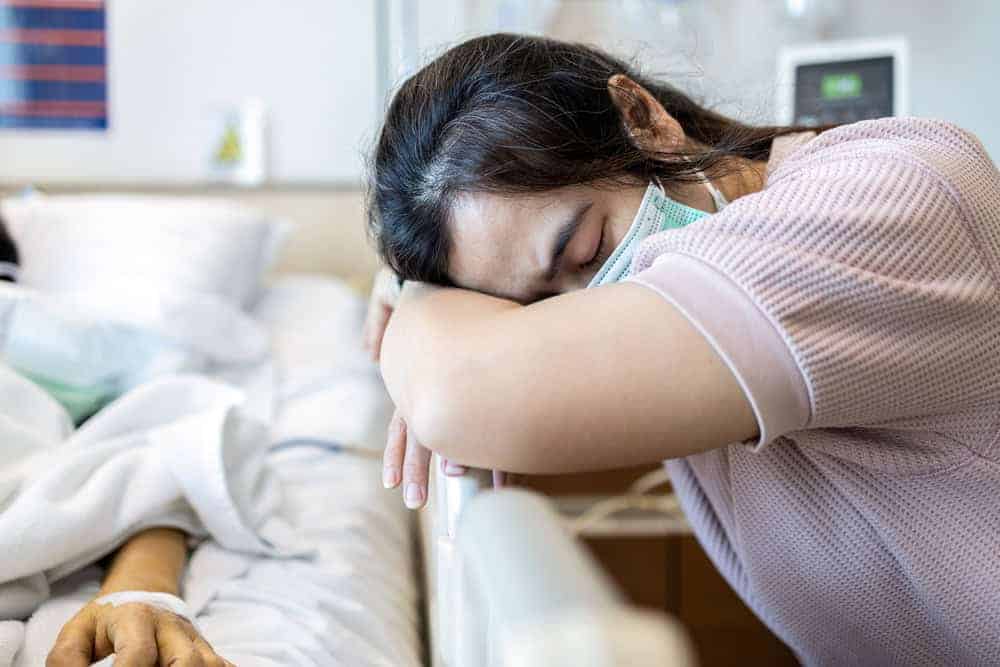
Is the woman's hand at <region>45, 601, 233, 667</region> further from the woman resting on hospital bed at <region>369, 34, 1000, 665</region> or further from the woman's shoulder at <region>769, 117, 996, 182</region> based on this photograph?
the woman's shoulder at <region>769, 117, 996, 182</region>

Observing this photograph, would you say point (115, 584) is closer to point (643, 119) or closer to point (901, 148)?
point (643, 119)

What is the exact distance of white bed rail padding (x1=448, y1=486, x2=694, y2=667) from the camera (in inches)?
11.2

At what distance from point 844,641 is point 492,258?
0.42m

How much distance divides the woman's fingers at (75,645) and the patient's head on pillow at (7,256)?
3.19 ft

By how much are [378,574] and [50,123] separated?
1743 millimetres

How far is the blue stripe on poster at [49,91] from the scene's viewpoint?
2.31 meters

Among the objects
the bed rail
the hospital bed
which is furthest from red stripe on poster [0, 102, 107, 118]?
the bed rail

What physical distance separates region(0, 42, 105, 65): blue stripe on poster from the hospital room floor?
4.67 ft

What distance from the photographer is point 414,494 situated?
0.79 meters

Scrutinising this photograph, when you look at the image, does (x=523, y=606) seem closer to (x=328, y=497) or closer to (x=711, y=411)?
(x=711, y=411)

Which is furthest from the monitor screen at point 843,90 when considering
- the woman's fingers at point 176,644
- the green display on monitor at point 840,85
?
the woman's fingers at point 176,644

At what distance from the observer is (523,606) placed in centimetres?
32

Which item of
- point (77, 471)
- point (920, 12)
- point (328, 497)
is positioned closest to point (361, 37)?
point (920, 12)

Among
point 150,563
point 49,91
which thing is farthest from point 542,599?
point 49,91
